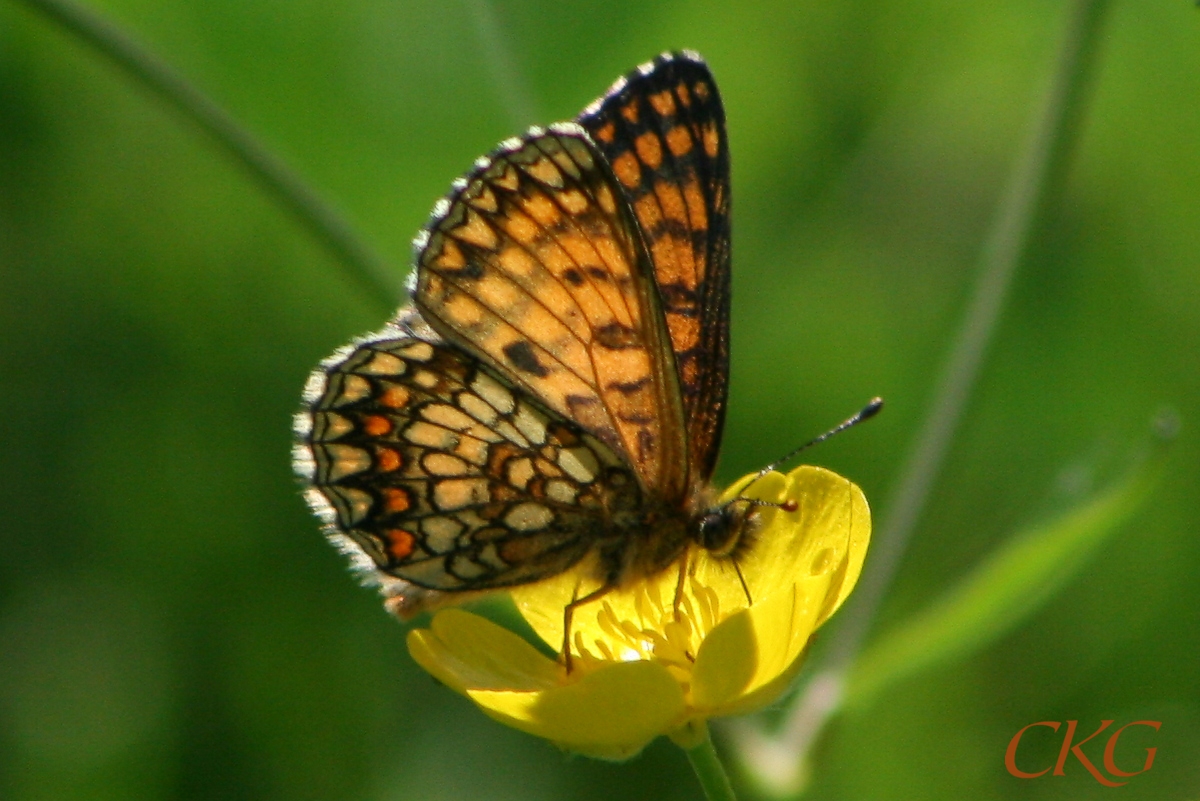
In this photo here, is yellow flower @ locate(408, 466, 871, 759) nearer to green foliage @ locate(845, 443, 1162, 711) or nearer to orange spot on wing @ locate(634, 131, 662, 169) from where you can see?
green foliage @ locate(845, 443, 1162, 711)

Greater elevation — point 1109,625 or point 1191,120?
point 1191,120

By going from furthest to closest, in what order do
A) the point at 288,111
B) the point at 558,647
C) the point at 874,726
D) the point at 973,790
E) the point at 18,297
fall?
the point at 18,297 → the point at 288,111 → the point at 874,726 → the point at 973,790 → the point at 558,647

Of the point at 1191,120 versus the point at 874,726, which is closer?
the point at 874,726

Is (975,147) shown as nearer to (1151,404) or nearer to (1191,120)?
(1191,120)

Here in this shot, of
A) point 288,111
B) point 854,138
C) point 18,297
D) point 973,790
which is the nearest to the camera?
point 973,790

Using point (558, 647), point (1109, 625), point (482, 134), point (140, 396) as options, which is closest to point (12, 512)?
point (140, 396)
